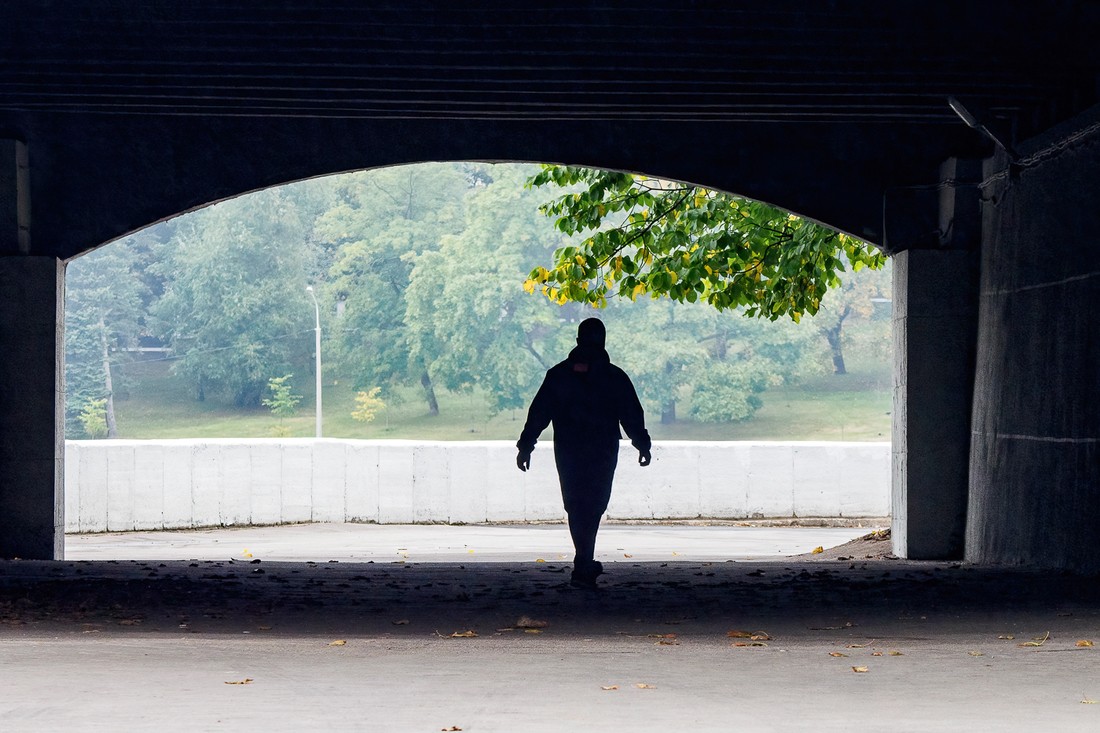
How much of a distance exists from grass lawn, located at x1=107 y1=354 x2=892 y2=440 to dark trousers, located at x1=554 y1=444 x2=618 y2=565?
62306 millimetres

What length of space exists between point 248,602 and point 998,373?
6825mm

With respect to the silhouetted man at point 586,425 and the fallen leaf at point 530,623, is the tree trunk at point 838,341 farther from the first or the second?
the fallen leaf at point 530,623

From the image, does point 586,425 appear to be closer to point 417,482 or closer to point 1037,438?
point 1037,438

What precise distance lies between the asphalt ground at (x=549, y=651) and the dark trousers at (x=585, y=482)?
502 mm

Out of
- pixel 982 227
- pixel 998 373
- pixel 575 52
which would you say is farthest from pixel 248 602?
pixel 982 227

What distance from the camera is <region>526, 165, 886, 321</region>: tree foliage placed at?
59.6 feet

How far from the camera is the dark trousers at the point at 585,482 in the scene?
10.4 meters

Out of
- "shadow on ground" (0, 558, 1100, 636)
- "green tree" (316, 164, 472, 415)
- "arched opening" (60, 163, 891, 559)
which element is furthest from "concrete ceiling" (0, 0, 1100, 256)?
"green tree" (316, 164, 472, 415)

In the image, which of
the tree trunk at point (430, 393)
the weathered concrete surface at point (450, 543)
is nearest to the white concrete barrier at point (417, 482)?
the weathered concrete surface at point (450, 543)

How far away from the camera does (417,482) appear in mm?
28219

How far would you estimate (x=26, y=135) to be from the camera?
1456 cm

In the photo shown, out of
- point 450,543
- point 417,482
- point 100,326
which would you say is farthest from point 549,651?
point 100,326

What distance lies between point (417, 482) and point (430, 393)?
158 feet

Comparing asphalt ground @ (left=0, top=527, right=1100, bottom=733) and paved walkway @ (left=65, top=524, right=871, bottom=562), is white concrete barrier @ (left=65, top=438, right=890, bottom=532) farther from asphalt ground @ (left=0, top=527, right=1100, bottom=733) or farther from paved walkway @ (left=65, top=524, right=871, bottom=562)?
asphalt ground @ (left=0, top=527, right=1100, bottom=733)
